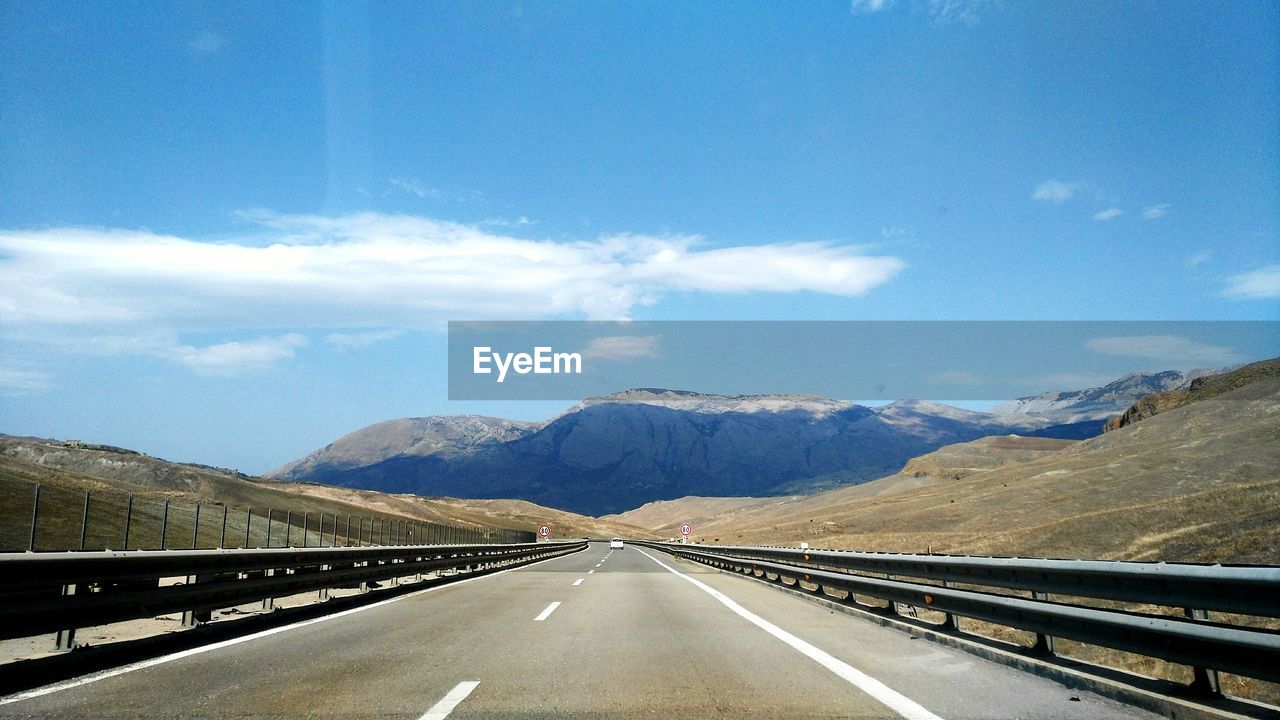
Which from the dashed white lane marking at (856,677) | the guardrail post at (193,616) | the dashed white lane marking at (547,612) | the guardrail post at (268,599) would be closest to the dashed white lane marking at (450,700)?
the dashed white lane marking at (856,677)

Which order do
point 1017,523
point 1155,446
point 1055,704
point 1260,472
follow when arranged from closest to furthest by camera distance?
point 1055,704
point 1260,472
point 1017,523
point 1155,446

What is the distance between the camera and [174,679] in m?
6.95

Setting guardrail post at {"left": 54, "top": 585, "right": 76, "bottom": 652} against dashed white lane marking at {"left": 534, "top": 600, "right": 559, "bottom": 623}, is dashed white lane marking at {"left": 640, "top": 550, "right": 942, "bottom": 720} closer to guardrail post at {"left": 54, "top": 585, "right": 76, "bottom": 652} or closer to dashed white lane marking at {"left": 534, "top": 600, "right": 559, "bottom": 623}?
dashed white lane marking at {"left": 534, "top": 600, "right": 559, "bottom": 623}

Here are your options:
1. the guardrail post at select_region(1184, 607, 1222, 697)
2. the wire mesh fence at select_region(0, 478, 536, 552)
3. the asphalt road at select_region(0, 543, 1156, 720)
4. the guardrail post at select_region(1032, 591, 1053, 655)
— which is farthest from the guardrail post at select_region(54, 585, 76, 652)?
the wire mesh fence at select_region(0, 478, 536, 552)

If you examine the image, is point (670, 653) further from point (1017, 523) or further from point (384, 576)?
point (1017, 523)

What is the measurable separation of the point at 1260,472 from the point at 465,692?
71519mm

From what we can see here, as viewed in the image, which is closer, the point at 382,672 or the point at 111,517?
the point at 382,672

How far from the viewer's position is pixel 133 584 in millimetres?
8547

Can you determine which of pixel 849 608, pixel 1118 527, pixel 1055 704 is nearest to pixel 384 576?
pixel 849 608

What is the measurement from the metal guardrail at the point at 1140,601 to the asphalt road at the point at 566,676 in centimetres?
51

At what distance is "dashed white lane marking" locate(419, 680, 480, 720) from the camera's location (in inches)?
225

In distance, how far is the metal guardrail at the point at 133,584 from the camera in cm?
673

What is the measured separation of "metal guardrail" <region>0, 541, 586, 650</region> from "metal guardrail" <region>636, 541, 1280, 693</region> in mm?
8447

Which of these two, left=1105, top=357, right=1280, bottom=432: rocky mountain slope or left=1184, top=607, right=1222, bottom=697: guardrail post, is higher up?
left=1105, top=357, right=1280, bottom=432: rocky mountain slope
